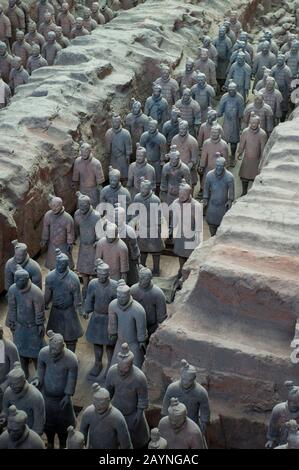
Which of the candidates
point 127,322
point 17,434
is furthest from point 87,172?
point 17,434

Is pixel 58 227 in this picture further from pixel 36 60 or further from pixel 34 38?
pixel 34 38

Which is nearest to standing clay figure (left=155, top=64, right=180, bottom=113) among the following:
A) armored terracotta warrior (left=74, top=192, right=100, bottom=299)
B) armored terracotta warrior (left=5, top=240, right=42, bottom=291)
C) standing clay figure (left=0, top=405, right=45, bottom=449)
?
armored terracotta warrior (left=74, top=192, right=100, bottom=299)

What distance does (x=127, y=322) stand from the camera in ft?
22.2

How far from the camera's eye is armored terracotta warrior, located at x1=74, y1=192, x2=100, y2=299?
8117mm

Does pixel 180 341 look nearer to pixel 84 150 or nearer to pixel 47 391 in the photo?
pixel 47 391

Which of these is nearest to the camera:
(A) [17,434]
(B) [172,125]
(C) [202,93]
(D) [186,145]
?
(A) [17,434]

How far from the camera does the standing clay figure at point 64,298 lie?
→ 718 cm

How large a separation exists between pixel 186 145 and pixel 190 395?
14.1 ft

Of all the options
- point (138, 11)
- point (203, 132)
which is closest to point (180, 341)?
point (203, 132)

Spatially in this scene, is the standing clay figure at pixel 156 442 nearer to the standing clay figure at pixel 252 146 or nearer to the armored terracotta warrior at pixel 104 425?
the armored terracotta warrior at pixel 104 425

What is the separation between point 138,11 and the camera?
1389 cm

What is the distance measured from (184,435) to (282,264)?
1.75 meters

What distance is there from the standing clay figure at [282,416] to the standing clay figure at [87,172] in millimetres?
4059

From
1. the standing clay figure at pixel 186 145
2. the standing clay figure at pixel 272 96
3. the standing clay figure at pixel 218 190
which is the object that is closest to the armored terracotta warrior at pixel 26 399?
the standing clay figure at pixel 218 190
